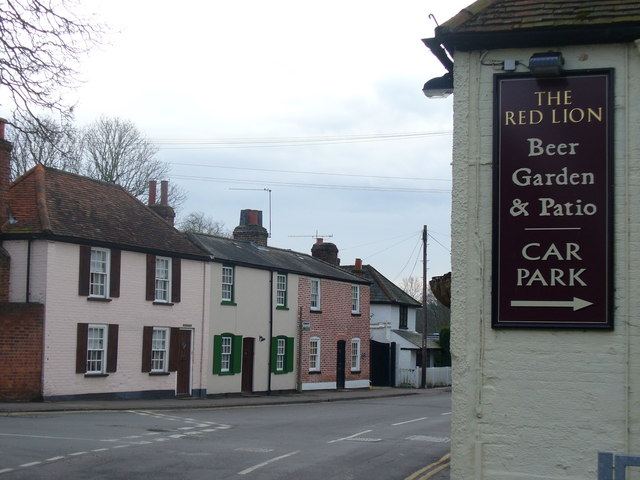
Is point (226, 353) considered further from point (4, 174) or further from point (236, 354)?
point (4, 174)

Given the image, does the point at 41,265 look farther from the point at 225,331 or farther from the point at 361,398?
the point at 361,398

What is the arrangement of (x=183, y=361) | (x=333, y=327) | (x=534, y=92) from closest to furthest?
(x=534, y=92), (x=183, y=361), (x=333, y=327)

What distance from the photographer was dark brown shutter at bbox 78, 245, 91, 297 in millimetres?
26875

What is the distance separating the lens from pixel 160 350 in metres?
30.6

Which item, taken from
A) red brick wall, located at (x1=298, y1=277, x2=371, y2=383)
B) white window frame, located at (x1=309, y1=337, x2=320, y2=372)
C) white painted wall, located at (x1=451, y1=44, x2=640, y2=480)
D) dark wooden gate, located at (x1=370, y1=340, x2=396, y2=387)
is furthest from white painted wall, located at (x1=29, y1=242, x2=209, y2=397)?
white painted wall, located at (x1=451, y1=44, x2=640, y2=480)

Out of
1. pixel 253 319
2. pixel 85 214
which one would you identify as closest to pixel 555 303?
pixel 85 214

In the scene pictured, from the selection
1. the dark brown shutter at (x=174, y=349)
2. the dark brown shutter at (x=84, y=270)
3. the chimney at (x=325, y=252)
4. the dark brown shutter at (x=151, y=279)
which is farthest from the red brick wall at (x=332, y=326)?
the dark brown shutter at (x=84, y=270)

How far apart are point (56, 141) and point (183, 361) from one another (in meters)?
19.4

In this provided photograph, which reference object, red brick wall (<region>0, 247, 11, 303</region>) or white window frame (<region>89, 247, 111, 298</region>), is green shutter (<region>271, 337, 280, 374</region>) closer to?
white window frame (<region>89, 247, 111, 298</region>)

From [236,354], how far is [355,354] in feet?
38.3

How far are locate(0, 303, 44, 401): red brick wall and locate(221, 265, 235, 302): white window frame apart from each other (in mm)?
9599

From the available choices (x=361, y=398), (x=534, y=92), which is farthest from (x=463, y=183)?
(x=361, y=398)

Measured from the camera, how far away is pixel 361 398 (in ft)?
124

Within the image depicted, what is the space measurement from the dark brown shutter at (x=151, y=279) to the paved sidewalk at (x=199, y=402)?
146 inches
